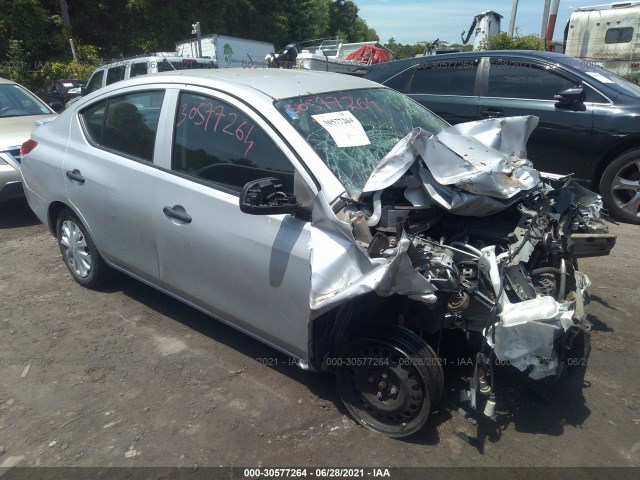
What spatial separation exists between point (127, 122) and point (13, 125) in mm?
3755

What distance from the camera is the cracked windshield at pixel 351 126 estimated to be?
2.88 m

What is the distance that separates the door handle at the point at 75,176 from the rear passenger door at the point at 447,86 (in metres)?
4.37

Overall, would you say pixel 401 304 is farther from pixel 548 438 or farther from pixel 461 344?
pixel 548 438

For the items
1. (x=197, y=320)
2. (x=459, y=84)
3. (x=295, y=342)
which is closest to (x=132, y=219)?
(x=197, y=320)

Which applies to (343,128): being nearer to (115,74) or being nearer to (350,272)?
(350,272)

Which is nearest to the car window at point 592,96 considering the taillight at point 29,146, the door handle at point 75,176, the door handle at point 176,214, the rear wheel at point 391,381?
the rear wheel at point 391,381

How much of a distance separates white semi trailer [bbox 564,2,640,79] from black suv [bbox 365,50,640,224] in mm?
8301

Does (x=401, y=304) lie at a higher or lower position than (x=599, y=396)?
higher

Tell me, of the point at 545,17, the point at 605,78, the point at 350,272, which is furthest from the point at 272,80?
the point at 545,17

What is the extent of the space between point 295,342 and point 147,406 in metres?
0.94

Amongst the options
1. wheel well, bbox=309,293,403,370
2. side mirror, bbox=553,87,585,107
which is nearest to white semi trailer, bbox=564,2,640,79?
side mirror, bbox=553,87,585,107

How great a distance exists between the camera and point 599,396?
2975 millimetres

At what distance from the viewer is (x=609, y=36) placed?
572 inches

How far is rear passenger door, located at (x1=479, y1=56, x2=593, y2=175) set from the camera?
578 cm
